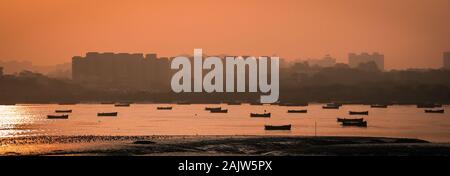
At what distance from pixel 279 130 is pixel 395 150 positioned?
4762cm

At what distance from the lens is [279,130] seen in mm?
91500
